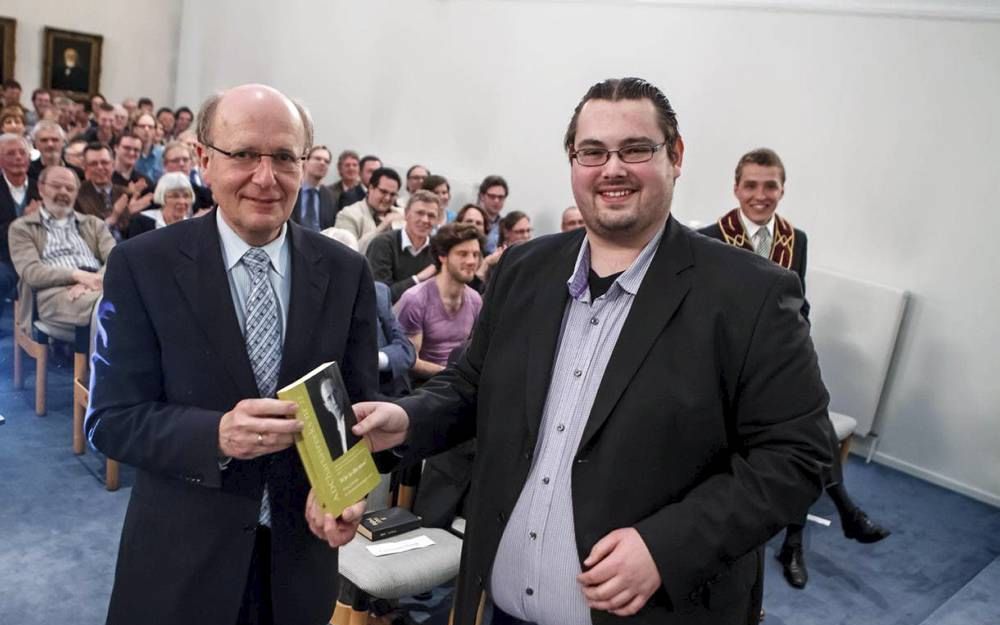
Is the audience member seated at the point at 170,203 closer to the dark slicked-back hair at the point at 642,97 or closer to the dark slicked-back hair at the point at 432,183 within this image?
the dark slicked-back hair at the point at 432,183

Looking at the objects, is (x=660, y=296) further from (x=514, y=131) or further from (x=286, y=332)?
(x=514, y=131)

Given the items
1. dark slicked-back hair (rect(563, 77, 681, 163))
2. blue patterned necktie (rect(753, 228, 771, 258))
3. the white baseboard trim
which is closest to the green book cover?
dark slicked-back hair (rect(563, 77, 681, 163))

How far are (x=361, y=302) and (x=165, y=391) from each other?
0.41 metres

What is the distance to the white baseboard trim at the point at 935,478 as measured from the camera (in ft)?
18.5

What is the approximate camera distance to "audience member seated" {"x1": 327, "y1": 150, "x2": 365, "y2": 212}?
844 cm

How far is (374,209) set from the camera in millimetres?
7312

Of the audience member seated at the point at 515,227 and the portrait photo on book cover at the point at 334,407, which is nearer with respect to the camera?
the portrait photo on book cover at the point at 334,407

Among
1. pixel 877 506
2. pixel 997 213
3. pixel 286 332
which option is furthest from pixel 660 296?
pixel 997 213

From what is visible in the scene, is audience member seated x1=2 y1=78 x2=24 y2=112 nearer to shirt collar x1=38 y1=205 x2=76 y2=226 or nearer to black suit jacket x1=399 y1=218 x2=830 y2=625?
shirt collar x1=38 y1=205 x2=76 y2=226

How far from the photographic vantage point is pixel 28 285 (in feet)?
16.2

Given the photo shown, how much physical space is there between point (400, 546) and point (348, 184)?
6228 millimetres

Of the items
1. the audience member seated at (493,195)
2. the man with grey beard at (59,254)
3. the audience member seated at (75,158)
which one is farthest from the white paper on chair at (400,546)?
the audience member seated at (75,158)

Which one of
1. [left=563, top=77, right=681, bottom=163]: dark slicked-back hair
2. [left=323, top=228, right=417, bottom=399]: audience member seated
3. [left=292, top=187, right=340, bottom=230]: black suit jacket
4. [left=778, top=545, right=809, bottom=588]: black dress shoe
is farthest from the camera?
[left=292, top=187, right=340, bottom=230]: black suit jacket

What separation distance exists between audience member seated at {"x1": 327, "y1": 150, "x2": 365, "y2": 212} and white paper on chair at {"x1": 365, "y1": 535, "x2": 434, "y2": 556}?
5.65m
